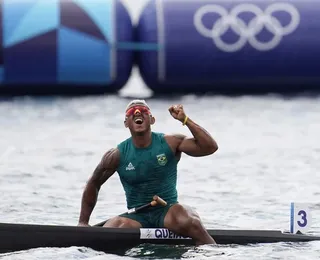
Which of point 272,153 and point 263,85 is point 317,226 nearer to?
point 272,153

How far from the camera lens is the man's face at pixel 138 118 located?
10.2 metres

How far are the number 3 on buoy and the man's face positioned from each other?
1.71m

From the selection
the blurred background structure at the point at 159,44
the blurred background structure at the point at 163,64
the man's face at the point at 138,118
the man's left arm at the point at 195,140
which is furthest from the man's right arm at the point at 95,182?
the blurred background structure at the point at 159,44

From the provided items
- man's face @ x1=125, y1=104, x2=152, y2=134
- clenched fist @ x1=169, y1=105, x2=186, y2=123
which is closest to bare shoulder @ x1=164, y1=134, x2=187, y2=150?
man's face @ x1=125, y1=104, x2=152, y2=134

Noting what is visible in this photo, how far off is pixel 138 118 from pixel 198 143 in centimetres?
66

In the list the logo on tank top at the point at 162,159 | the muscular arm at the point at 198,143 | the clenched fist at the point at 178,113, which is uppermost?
the clenched fist at the point at 178,113

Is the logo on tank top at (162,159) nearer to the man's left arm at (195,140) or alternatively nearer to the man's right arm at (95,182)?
the man's left arm at (195,140)

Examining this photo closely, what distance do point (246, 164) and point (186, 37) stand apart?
7.34 m

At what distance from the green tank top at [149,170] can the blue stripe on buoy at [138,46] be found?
40.7ft

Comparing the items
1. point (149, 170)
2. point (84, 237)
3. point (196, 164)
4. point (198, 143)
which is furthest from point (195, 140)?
point (196, 164)

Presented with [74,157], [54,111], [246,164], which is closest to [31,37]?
[54,111]

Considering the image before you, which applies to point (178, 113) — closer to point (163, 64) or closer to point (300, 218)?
point (300, 218)

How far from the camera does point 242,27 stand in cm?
2297

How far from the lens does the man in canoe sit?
10.3 metres
